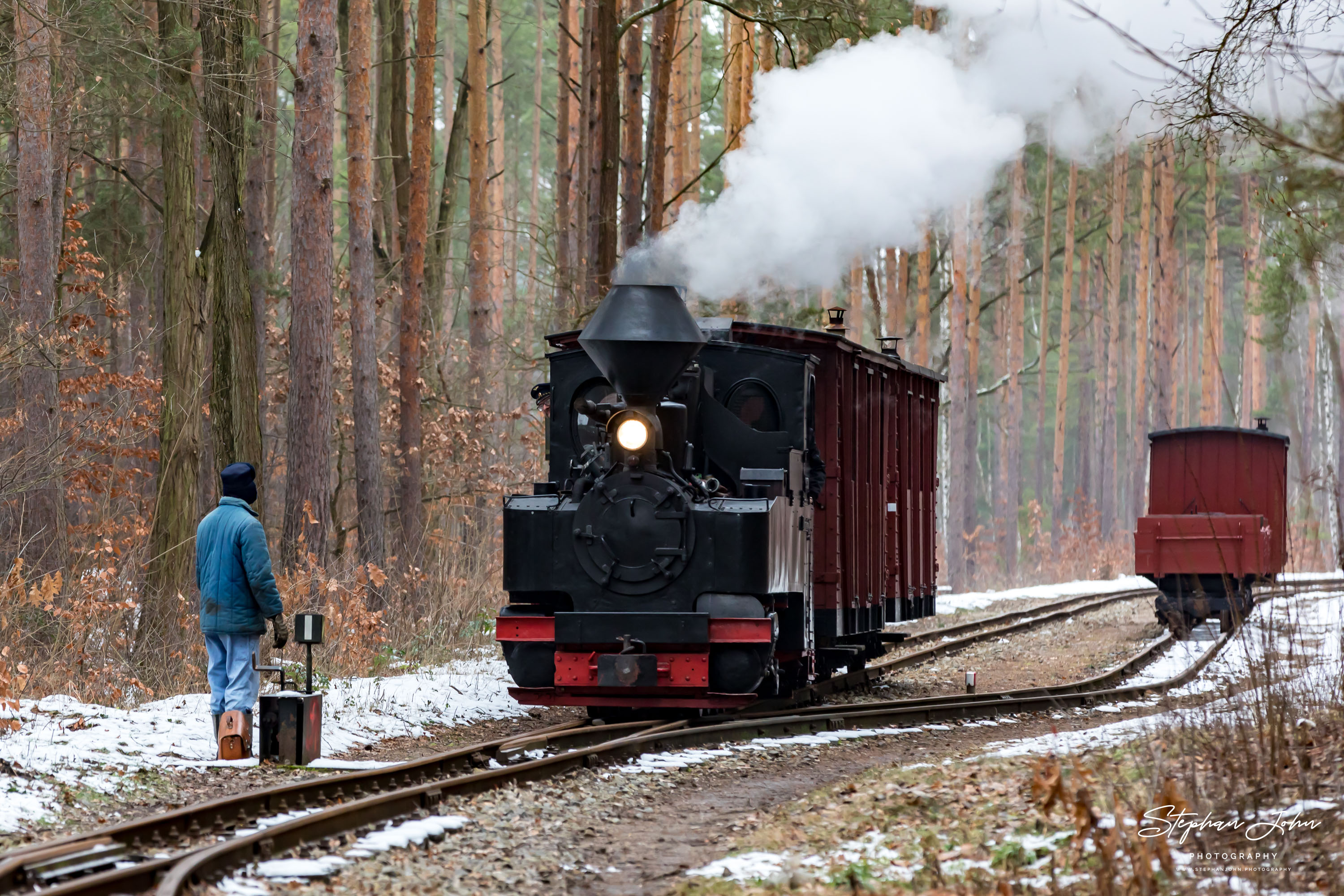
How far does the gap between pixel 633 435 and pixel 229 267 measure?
7442mm

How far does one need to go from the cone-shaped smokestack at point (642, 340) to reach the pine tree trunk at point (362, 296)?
339 inches

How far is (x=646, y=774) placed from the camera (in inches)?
370

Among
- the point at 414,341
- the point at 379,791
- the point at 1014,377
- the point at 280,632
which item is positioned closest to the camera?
the point at 379,791

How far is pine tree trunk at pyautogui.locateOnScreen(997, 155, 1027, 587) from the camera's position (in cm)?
4081

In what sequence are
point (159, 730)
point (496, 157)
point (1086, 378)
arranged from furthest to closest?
point (1086, 378) < point (496, 157) < point (159, 730)

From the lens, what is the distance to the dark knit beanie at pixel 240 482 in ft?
29.8

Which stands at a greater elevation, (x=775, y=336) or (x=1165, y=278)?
(x=1165, y=278)

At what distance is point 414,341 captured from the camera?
69.3 feet

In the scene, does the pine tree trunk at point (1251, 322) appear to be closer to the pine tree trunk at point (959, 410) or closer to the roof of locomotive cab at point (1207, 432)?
the pine tree trunk at point (959, 410)

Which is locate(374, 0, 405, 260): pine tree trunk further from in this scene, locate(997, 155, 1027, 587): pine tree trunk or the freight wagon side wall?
locate(997, 155, 1027, 587): pine tree trunk

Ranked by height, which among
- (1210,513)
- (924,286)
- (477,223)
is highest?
(924,286)

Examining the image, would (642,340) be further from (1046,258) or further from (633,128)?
(1046,258)

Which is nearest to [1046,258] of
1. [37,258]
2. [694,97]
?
[694,97]

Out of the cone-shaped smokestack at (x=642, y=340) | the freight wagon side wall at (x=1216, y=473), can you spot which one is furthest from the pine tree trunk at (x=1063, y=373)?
the cone-shaped smokestack at (x=642, y=340)
